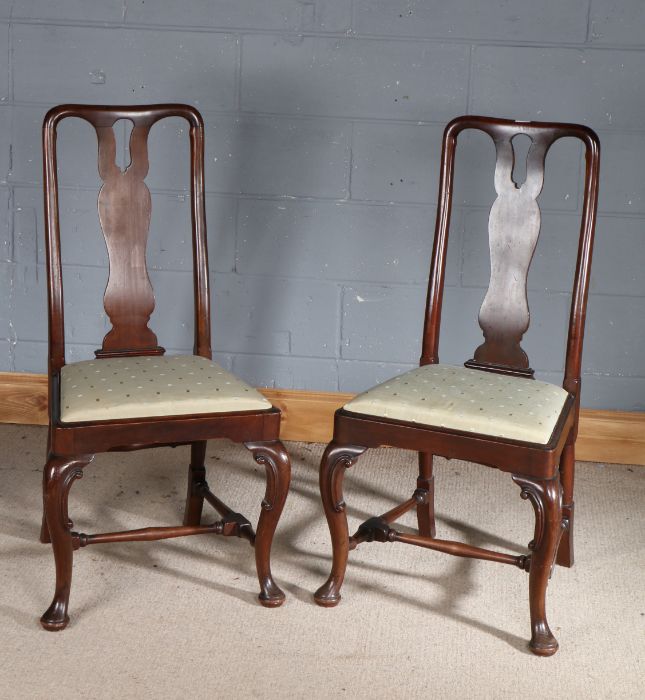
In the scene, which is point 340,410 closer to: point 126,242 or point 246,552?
point 246,552

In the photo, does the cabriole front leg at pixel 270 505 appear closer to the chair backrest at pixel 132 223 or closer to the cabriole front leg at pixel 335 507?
the cabriole front leg at pixel 335 507

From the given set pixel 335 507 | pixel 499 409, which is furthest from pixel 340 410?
pixel 499 409

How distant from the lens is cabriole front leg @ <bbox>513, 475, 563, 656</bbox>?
6.16 feet

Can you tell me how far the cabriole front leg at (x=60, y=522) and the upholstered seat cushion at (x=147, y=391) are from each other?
88 millimetres

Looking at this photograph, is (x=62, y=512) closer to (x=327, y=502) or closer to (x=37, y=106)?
(x=327, y=502)

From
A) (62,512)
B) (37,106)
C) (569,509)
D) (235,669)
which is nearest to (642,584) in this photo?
(569,509)

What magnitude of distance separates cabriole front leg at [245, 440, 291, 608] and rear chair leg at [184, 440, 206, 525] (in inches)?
12.3

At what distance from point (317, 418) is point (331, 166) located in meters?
0.77

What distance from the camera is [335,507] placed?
2055 millimetres

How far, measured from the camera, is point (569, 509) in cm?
222

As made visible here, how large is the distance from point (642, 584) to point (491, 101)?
1346 millimetres

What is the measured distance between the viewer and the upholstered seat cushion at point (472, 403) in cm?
190

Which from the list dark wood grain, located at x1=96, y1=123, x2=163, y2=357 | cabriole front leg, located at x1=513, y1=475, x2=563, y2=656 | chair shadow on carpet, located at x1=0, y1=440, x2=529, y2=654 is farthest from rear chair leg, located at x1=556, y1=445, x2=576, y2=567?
dark wood grain, located at x1=96, y1=123, x2=163, y2=357

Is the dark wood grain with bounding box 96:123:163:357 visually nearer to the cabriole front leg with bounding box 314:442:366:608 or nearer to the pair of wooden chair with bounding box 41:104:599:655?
the pair of wooden chair with bounding box 41:104:599:655
